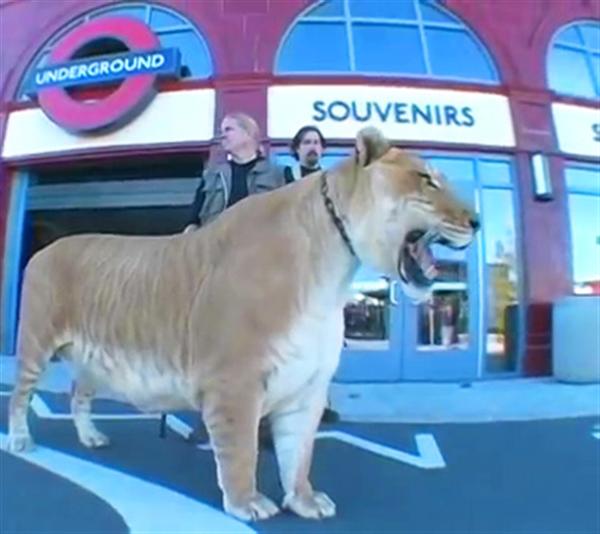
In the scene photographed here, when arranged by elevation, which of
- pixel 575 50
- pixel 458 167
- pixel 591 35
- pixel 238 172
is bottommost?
pixel 238 172

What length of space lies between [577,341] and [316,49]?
503 centimetres

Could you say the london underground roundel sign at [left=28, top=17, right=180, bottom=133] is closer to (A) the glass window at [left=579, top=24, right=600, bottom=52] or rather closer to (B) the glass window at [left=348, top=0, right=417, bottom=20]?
(B) the glass window at [left=348, top=0, right=417, bottom=20]

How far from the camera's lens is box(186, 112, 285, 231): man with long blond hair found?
4918 mm

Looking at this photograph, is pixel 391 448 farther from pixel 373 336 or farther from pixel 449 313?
pixel 449 313

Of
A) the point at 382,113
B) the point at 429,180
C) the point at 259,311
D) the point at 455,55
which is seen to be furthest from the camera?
the point at 455,55

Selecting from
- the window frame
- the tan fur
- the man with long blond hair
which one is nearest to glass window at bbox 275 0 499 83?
the window frame

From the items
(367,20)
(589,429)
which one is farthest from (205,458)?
(367,20)

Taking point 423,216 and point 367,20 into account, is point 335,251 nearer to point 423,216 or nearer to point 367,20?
point 423,216

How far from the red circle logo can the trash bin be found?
6156mm

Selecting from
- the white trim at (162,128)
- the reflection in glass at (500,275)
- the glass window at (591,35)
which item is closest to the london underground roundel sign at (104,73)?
the white trim at (162,128)

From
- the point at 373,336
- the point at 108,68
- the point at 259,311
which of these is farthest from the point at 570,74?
the point at 259,311

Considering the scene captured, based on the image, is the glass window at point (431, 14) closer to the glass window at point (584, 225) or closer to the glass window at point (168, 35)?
the glass window at point (584, 225)

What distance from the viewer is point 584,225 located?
1160 cm

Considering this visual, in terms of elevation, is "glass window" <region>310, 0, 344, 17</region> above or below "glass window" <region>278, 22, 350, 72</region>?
above
